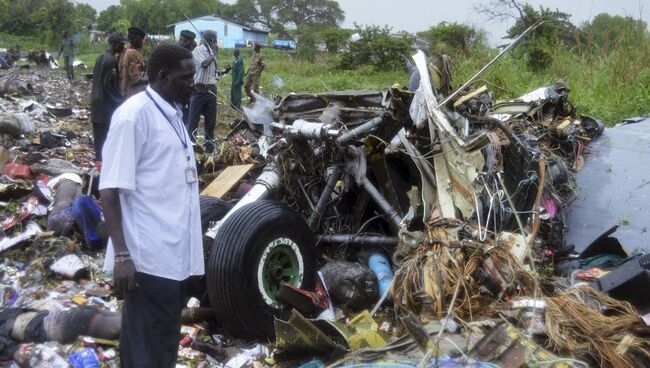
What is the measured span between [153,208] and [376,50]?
28047 mm

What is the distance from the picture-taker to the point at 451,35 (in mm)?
22203

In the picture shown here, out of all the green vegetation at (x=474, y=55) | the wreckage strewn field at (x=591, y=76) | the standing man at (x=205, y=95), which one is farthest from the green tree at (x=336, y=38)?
the standing man at (x=205, y=95)

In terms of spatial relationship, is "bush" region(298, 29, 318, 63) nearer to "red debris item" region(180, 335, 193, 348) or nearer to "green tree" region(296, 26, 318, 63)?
"green tree" region(296, 26, 318, 63)

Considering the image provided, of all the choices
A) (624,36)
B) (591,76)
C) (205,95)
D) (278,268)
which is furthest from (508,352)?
(624,36)

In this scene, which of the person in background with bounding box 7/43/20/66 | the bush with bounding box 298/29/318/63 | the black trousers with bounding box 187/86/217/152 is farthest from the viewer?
the bush with bounding box 298/29/318/63

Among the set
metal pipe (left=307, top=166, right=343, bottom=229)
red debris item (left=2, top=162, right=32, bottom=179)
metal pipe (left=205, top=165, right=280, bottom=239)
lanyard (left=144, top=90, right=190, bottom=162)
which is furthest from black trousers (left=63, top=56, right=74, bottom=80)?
lanyard (left=144, top=90, right=190, bottom=162)

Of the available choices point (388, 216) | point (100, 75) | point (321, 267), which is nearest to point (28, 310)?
point (321, 267)

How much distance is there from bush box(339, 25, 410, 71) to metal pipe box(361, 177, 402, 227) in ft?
78.2

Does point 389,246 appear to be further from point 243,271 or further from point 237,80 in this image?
point 237,80

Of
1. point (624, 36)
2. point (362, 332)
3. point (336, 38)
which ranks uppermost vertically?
point (336, 38)

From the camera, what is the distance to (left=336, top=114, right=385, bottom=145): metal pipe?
179 inches

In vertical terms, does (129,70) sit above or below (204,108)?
above

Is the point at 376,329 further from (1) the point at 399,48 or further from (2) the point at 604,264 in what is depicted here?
(1) the point at 399,48

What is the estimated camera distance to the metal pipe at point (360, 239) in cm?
480
